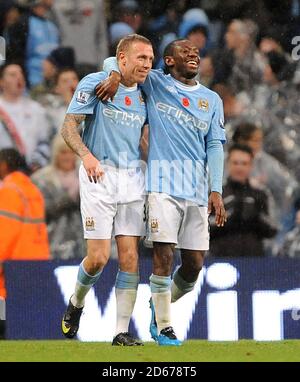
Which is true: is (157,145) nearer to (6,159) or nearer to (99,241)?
(99,241)

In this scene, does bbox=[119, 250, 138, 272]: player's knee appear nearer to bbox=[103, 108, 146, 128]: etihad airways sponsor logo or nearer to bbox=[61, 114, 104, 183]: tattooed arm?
bbox=[61, 114, 104, 183]: tattooed arm

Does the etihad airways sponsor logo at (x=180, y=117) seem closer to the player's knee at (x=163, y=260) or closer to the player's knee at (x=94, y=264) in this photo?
the player's knee at (x=163, y=260)

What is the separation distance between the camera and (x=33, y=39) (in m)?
11.8

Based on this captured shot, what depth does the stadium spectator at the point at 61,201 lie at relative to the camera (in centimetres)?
1147

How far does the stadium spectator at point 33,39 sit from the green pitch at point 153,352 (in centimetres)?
374

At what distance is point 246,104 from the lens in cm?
1176

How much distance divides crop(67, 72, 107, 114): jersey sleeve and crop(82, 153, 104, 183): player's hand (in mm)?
386

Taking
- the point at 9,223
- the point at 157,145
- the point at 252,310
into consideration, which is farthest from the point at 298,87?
the point at 157,145

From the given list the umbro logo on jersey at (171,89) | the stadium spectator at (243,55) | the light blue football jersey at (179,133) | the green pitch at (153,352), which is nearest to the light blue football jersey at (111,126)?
the light blue football jersey at (179,133)

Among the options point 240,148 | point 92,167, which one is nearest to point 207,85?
point 240,148

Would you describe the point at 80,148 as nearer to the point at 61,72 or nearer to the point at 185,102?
the point at 185,102

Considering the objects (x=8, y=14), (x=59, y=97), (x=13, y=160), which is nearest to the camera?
(x=13, y=160)

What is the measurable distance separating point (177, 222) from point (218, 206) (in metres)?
0.31

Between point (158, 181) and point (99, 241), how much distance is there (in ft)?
1.91
